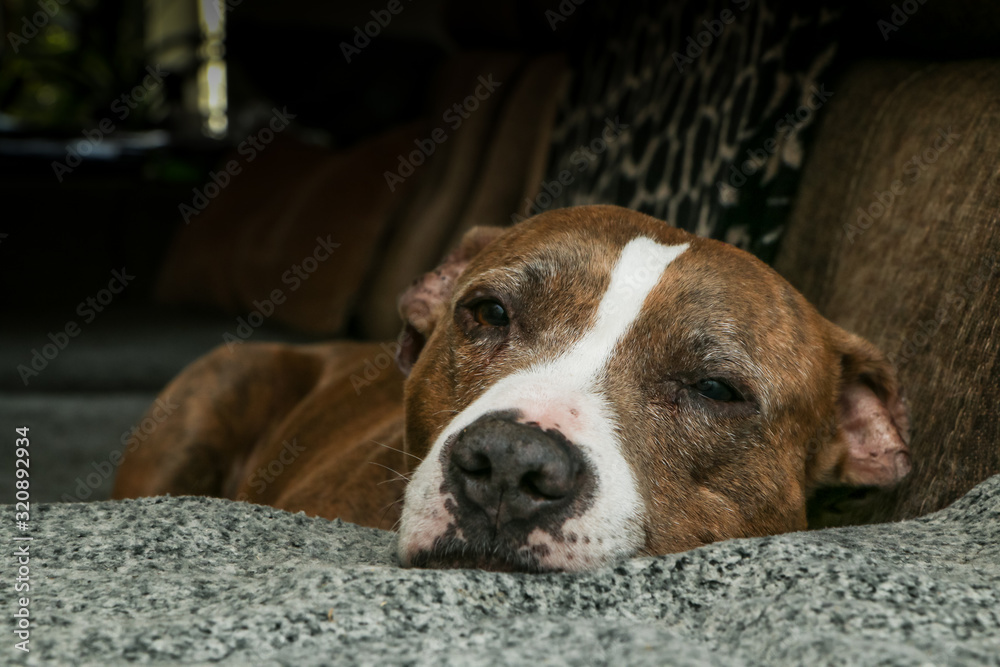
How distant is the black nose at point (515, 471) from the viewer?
1331mm

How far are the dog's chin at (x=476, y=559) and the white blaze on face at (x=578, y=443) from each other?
15 mm

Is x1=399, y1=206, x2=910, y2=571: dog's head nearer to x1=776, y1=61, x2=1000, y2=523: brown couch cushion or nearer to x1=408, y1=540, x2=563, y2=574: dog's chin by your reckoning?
x1=408, y1=540, x2=563, y2=574: dog's chin

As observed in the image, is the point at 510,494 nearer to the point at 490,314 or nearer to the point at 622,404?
the point at 622,404

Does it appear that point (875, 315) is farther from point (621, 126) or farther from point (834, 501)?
point (621, 126)

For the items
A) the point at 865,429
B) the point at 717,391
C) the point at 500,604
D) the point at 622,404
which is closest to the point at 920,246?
the point at 865,429

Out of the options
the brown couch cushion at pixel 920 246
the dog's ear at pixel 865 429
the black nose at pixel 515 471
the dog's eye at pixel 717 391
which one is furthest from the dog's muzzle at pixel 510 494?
the brown couch cushion at pixel 920 246

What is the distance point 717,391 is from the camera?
1767mm

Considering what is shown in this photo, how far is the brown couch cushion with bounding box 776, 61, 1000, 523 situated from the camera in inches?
73.8

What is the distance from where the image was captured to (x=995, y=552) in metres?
1.39

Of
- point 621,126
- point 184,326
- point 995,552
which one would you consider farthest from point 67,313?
point 995,552

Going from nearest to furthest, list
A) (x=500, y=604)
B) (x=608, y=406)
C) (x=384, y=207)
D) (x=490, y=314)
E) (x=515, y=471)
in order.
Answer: (x=500, y=604) → (x=515, y=471) → (x=608, y=406) → (x=490, y=314) → (x=384, y=207)

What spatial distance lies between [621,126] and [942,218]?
1546 millimetres

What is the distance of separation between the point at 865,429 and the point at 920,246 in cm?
49

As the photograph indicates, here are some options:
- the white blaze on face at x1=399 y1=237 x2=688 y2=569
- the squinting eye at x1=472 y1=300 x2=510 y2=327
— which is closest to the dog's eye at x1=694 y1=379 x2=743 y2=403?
the white blaze on face at x1=399 y1=237 x2=688 y2=569
